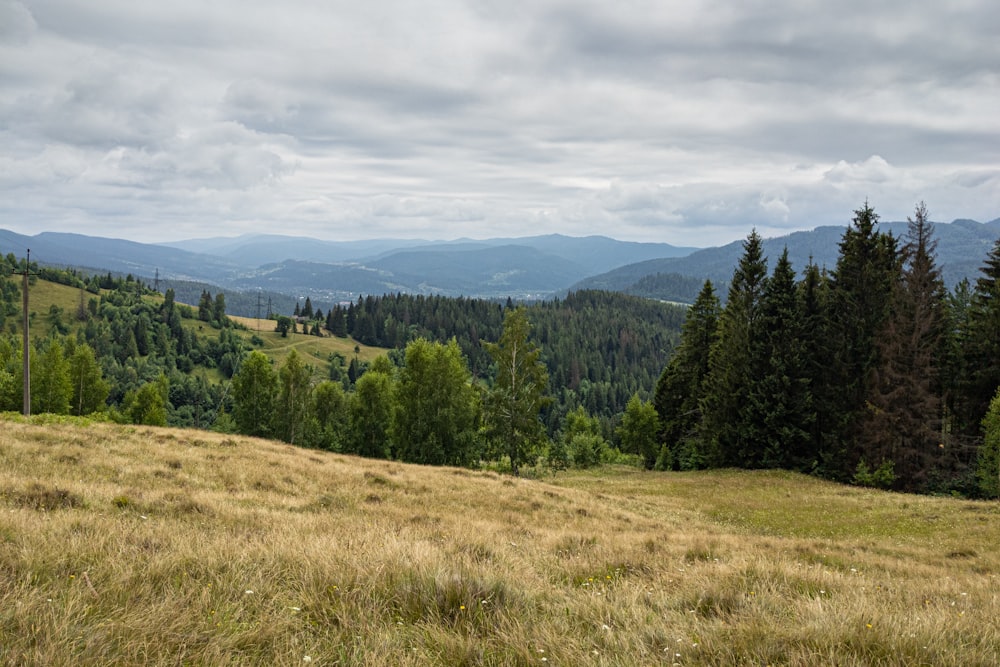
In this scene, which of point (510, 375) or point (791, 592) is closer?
point (791, 592)

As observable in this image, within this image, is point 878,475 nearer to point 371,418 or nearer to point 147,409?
point 371,418

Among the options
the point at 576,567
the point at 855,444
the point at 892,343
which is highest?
the point at 892,343

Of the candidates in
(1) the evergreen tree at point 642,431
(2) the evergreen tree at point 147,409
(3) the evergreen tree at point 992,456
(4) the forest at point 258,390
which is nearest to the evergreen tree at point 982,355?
(3) the evergreen tree at point 992,456

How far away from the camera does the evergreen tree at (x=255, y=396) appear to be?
67.4m

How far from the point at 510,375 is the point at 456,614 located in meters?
37.0

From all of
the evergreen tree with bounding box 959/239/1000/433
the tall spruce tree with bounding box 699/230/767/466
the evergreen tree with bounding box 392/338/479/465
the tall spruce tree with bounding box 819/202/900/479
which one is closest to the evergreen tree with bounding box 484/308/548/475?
the evergreen tree with bounding box 392/338/479/465

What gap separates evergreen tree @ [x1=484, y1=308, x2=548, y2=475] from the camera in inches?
1649

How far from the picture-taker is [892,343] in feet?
120

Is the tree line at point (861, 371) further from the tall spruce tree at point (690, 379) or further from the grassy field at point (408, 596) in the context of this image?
the grassy field at point (408, 596)

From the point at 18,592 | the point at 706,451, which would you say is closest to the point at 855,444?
the point at 706,451

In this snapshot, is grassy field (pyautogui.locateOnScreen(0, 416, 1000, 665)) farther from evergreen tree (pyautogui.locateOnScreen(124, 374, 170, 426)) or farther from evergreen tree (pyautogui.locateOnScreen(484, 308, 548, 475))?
evergreen tree (pyautogui.locateOnScreen(124, 374, 170, 426))

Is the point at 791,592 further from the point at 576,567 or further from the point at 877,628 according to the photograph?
the point at 576,567

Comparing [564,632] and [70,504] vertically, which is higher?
[564,632]

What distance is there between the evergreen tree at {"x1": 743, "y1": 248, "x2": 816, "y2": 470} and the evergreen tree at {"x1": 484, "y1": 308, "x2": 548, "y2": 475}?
15.4 meters
